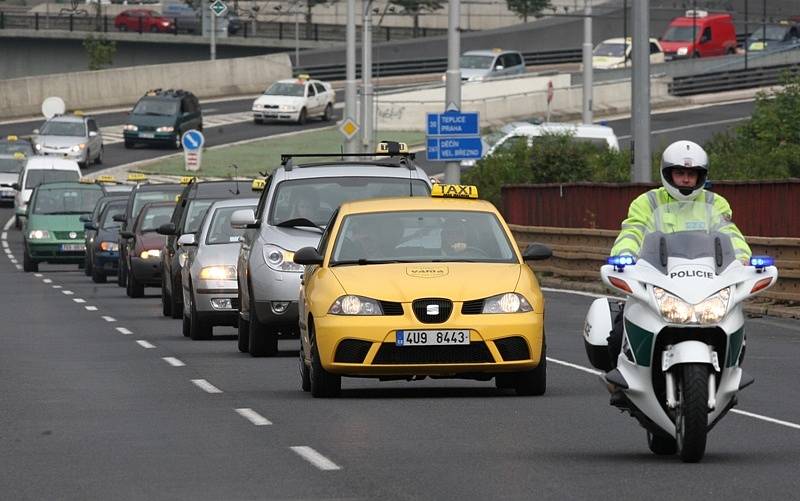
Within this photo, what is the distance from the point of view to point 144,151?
74562 millimetres

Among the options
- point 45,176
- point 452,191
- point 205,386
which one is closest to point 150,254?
point 205,386

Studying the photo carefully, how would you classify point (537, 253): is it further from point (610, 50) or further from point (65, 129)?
point (610, 50)

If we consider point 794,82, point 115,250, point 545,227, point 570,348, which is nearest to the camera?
point 570,348

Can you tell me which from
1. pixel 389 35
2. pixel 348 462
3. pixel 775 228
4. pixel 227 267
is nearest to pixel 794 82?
pixel 775 228

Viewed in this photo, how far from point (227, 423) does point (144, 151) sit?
61032 mm

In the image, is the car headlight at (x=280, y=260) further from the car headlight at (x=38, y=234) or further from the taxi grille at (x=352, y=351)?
the car headlight at (x=38, y=234)

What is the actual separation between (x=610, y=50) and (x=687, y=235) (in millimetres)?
79732

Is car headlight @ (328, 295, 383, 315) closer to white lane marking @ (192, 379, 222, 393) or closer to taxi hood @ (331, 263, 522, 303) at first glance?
taxi hood @ (331, 263, 522, 303)

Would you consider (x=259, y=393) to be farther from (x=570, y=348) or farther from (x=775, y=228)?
(x=775, y=228)

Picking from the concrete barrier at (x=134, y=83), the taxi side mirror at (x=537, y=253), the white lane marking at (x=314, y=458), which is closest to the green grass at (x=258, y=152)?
the concrete barrier at (x=134, y=83)

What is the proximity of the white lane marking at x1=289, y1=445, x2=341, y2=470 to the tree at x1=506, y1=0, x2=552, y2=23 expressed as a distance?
9774 cm

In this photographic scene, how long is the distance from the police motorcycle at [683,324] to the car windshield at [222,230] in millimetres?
12808

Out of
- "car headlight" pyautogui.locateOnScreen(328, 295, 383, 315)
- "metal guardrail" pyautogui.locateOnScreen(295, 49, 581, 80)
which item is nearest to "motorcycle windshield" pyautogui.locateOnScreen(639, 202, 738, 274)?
"car headlight" pyautogui.locateOnScreen(328, 295, 383, 315)

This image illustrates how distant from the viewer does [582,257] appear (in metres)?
34.4
